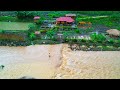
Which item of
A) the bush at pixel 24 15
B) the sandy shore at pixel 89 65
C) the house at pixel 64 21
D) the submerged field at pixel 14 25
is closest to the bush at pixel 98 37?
the sandy shore at pixel 89 65

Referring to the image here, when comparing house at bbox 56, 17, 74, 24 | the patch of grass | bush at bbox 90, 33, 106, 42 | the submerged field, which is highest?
the patch of grass

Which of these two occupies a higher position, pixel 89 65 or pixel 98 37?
pixel 98 37

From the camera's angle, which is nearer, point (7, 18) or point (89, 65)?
point (89, 65)

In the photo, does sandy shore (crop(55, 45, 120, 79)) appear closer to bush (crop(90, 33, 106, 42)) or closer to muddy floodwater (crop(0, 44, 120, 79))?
muddy floodwater (crop(0, 44, 120, 79))

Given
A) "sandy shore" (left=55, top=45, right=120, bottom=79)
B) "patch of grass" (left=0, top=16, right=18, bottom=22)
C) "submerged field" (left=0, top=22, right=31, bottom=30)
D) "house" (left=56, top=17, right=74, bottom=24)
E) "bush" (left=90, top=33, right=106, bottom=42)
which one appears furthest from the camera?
"patch of grass" (left=0, top=16, right=18, bottom=22)

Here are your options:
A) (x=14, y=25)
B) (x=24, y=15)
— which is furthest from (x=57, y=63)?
(x=24, y=15)

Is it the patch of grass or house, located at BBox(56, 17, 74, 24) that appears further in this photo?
the patch of grass

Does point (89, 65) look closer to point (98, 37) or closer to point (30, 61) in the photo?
point (30, 61)

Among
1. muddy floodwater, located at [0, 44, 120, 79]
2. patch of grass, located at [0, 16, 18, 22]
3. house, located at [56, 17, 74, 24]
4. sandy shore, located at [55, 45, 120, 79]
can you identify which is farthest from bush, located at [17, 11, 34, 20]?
sandy shore, located at [55, 45, 120, 79]
